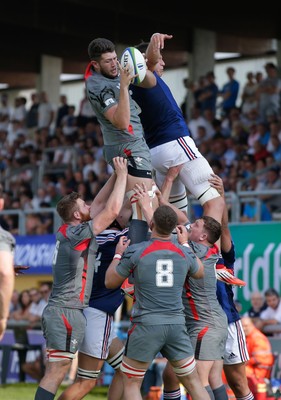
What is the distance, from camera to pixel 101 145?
2306cm

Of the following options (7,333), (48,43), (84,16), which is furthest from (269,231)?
(48,43)

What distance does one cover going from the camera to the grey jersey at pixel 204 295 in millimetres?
9430

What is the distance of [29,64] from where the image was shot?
2927 centimetres

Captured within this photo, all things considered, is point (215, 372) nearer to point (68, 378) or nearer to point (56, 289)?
point (56, 289)

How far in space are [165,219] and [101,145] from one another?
1451cm

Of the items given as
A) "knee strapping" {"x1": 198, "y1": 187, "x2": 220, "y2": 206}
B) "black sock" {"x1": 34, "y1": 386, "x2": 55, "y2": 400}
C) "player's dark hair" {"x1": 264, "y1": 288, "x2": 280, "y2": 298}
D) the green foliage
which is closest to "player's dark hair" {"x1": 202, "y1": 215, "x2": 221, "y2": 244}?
"knee strapping" {"x1": 198, "y1": 187, "x2": 220, "y2": 206}

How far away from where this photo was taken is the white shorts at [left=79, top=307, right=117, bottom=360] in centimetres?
977

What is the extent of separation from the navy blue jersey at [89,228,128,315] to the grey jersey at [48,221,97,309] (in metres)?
0.41

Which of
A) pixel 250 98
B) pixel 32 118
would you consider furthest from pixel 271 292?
pixel 32 118

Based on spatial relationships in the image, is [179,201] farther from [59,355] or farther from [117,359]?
[59,355]

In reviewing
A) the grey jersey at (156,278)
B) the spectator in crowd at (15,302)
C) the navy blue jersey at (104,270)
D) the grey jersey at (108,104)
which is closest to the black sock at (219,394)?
the navy blue jersey at (104,270)

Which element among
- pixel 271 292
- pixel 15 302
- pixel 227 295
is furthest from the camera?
pixel 15 302

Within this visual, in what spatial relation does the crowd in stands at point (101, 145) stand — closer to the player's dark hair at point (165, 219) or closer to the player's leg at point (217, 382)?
the player's leg at point (217, 382)

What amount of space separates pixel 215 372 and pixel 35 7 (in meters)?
17.7
